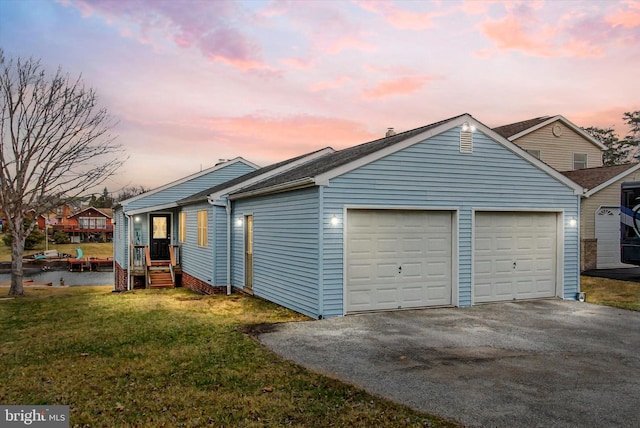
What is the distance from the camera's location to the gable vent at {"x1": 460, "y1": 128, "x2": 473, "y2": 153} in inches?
454

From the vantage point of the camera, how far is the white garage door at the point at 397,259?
10.6 metres

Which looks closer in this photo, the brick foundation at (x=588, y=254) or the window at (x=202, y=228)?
the window at (x=202, y=228)

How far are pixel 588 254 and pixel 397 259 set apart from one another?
1306 cm

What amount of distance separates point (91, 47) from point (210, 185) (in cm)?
800

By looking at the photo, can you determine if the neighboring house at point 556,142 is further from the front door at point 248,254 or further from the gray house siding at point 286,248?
the gray house siding at point 286,248

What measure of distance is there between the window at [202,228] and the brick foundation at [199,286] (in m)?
1.38

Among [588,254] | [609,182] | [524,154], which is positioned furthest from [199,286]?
[609,182]

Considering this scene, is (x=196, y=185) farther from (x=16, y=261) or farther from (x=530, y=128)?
(x=530, y=128)

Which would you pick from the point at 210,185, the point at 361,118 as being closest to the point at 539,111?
the point at 361,118

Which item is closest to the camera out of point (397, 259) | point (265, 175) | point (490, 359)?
point (490, 359)

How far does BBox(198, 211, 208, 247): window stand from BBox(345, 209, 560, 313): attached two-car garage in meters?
7.30

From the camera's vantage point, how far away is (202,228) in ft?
54.5

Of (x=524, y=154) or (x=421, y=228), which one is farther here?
(x=524, y=154)

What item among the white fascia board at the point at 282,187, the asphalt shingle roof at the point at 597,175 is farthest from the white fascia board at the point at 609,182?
the white fascia board at the point at 282,187
